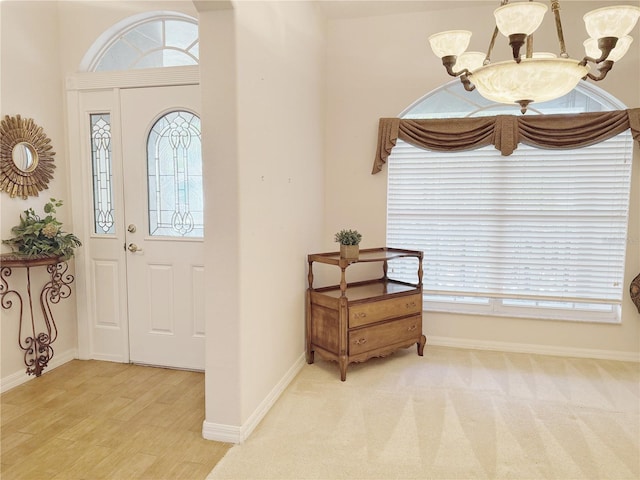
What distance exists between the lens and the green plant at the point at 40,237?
310cm

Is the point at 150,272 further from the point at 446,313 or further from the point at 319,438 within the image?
the point at 446,313

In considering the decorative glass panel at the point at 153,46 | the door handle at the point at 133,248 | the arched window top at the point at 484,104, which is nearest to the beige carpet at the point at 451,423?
the door handle at the point at 133,248

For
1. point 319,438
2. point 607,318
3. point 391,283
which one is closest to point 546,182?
point 607,318

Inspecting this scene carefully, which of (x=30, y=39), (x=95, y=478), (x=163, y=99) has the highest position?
(x=30, y=39)

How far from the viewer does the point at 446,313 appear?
405cm

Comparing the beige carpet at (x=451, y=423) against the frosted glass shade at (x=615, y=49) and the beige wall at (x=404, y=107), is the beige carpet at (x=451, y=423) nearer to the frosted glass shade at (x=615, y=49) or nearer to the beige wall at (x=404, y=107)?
the beige wall at (x=404, y=107)

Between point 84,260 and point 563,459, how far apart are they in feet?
11.8

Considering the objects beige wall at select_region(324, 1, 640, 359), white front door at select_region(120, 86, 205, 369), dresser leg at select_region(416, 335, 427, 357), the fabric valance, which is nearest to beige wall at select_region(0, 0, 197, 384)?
white front door at select_region(120, 86, 205, 369)

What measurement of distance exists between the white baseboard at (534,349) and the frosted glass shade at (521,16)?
297cm

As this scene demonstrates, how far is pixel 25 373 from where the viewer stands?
10.7ft

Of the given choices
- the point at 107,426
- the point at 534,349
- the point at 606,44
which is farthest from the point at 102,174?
the point at 534,349

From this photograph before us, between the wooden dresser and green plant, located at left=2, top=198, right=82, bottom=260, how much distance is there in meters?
1.83

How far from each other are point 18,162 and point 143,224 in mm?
928

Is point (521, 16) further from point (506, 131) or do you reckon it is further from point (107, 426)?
point (107, 426)
